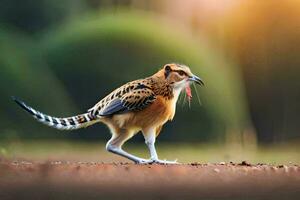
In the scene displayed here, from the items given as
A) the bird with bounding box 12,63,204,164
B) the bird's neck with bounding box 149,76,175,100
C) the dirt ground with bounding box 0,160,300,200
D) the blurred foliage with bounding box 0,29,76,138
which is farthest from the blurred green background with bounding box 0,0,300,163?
the dirt ground with bounding box 0,160,300,200

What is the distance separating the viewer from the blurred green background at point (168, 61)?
6.41 metres

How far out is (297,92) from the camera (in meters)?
7.49

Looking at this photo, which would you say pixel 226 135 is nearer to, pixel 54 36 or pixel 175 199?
pixel 54 36

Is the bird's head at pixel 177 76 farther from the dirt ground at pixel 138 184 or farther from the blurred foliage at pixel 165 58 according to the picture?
the blurred foliage at pixel 165 58

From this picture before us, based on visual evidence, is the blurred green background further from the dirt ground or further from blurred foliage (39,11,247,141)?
the dirt ground

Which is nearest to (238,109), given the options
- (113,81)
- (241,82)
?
(241,82)

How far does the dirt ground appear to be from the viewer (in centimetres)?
220

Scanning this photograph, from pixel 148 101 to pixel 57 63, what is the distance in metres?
3.39

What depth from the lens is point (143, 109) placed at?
3.58 m

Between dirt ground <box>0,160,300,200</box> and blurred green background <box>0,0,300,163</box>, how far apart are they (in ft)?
9.40

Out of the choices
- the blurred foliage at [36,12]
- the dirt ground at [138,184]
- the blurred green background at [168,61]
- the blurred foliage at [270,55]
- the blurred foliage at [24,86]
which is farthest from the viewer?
the blurred foliage at [36,12]

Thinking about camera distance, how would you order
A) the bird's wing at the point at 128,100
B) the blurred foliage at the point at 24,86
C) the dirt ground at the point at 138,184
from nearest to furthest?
the dirt ground at the point at 138,184 → the bird's wing at the point at 128,100 → the blurred foliage at the point at 24,86

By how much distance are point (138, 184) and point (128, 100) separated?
1.34 meters

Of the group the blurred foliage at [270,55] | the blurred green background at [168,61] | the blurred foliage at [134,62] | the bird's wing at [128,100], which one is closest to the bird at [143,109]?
the bird's wing at [128,100]
